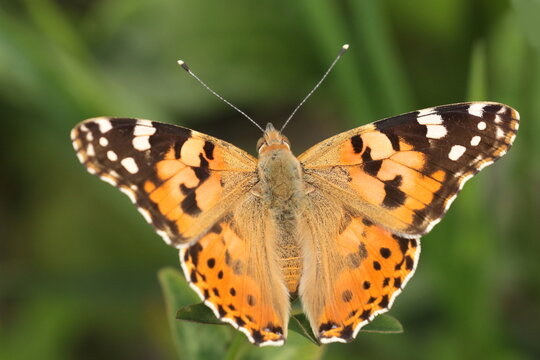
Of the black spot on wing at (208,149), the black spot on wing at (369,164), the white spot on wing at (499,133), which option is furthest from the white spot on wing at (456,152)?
the black spot on wing at (208,149)

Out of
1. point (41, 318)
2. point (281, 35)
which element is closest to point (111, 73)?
point (281, 35)

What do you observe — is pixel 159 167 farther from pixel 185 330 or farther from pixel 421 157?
pixel 421 157

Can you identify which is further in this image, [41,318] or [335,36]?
[41,318]

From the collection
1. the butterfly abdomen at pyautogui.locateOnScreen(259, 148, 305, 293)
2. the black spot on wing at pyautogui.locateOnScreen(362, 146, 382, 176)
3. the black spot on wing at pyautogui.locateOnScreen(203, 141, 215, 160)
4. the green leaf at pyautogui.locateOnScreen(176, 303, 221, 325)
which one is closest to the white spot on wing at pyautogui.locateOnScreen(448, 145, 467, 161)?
the black spot on wing at pyautogui.locateOnScreen(362, 146, 382, 176)

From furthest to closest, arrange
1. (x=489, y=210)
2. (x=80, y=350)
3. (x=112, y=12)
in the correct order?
(x=112, y=12) → (x=80, y=350) → (x=489, y=210)

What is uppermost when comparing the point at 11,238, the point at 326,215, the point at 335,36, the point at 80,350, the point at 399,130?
the point at 335,36

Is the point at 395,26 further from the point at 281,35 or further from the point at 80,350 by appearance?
the point at 80,350

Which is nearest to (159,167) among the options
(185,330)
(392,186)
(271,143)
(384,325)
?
(271,143)
